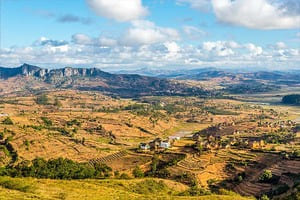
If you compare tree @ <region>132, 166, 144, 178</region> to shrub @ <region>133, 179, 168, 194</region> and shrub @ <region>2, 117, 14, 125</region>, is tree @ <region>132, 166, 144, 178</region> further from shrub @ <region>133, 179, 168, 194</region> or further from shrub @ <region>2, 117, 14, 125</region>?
shrub @ <region>2, 117, 14, 125</region>

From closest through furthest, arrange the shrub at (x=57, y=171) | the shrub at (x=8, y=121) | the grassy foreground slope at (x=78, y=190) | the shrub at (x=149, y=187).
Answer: the grassy foreground slope at (x=78, y=190) < the shrub at (x=149, y=187) < the shrub at (x=57, y=171) < the shrub at (x=8, y=121)

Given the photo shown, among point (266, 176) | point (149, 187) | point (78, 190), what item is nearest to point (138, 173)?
point (149, 187)

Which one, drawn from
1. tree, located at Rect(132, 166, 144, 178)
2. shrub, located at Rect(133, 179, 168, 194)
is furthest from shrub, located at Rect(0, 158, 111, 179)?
shrub, located at Rect(133, 179, 168, 194)

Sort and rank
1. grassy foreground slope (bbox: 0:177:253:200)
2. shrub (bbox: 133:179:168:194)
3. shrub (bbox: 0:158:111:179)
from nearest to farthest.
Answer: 1. grassy foreground slope (bbox: 0:177:253:200)
2. shrub (bbox: 133:179:168:194)
3. shrub (bbox: 0:158:111:179)

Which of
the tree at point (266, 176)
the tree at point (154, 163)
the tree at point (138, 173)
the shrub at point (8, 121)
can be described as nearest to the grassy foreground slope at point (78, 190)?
the tree at point (138, 173)

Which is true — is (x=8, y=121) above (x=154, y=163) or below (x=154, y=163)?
above

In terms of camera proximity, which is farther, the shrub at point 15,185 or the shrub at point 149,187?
the shrub at point 149,187

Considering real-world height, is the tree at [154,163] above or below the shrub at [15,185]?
below

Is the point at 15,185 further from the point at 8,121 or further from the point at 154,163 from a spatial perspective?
the point at 8,121

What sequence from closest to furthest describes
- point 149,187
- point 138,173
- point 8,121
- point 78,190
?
point 78,190, point 149,187, point 138,173, point 8,121

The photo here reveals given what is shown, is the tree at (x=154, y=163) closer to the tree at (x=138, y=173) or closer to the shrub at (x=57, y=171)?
the tree at (x=138, y=173)

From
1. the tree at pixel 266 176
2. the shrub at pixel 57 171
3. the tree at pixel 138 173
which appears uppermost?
the tree at pixel 266 176
